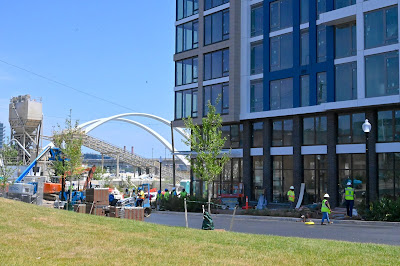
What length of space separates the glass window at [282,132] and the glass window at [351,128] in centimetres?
453

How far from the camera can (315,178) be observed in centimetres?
3859

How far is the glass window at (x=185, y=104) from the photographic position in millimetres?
46844

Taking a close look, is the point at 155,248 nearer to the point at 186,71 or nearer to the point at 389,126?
the point at 389,126

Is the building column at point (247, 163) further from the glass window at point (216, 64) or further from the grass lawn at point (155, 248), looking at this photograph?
the grass lawn at point (155, 248)

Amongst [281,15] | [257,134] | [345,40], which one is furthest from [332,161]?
[281,15]

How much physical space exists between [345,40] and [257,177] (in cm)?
1322

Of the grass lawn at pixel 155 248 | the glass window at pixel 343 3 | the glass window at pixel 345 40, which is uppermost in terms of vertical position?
the glass window at pixel 343 3

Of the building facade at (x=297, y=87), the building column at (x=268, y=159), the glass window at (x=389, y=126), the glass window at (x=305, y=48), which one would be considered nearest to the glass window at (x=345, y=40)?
the building facade at (x=297, y=87)

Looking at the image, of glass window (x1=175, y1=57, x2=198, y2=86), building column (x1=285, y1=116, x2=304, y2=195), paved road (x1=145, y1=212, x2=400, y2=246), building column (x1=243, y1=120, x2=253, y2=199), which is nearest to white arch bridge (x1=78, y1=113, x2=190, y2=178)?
glass window (x1=175, y1=57, x2=198, y2=86)

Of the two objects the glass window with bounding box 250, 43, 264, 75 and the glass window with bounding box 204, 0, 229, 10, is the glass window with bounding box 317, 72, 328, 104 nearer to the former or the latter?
the glass window with bounding box 250, 43, 264, 75

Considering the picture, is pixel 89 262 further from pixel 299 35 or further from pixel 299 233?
pixel 299 35

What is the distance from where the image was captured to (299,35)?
39500 mm

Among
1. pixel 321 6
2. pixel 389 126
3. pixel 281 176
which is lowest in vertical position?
pixel 281 176

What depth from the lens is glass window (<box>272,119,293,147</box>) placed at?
133ft
